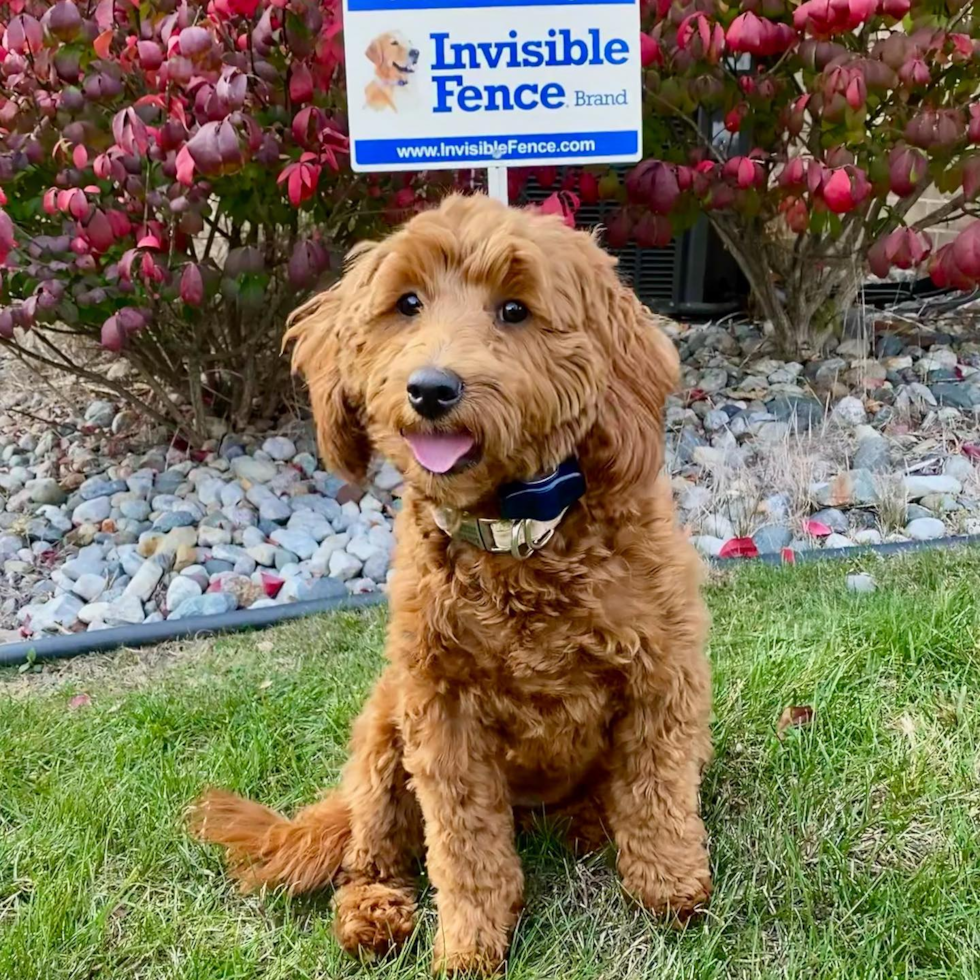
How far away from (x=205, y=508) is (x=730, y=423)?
2.46 metres

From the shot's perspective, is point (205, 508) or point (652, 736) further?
point (205, 508)

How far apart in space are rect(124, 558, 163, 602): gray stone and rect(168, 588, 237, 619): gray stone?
0.69ft

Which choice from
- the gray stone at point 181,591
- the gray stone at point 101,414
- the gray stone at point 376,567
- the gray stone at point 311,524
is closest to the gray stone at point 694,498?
the gray stone at point 376,567

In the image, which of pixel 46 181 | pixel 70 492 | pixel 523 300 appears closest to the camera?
pixel 523 300

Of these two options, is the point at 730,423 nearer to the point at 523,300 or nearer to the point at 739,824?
the point at 739,824

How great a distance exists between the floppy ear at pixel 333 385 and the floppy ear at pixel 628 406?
51cm

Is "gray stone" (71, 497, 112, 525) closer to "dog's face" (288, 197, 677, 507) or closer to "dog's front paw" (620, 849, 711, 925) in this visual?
"dog's face" (288, 197, 677, 507)

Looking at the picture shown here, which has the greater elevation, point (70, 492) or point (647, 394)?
point (647, 394)

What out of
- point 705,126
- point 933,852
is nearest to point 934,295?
point 705,126

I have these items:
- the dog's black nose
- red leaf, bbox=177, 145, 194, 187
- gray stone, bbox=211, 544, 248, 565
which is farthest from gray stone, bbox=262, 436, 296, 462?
the dog's black nose

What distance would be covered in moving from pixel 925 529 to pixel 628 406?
2.38m

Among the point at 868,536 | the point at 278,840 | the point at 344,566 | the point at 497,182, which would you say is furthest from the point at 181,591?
the point at 868,536

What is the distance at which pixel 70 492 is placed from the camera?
4824 millimetres

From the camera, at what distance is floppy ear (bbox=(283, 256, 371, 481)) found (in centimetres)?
210
